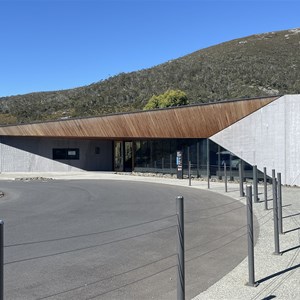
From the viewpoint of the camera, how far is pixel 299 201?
15398 millimetres

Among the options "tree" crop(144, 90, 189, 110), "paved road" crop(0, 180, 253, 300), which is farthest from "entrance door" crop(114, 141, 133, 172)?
"paved road" crop(0, 180, 253, 300)

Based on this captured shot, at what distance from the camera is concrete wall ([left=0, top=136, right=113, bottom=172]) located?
1485 inches

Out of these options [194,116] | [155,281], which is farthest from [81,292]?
[194,116]

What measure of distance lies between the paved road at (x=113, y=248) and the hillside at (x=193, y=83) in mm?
39704

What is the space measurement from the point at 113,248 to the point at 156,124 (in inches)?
866

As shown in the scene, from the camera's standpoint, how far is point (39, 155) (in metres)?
38.3

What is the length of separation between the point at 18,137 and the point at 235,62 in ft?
126

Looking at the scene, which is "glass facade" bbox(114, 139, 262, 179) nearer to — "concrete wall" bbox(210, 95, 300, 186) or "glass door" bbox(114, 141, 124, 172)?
"glass door" bbox(114, 141, 124, 172)

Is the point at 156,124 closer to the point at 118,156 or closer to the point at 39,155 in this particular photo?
the point at 118,156

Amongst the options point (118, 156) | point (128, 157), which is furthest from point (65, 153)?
point (128, 157)

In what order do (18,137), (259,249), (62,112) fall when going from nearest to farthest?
(259,249) → (18,137) → (62,112)

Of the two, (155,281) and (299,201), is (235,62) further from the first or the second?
(155,281)

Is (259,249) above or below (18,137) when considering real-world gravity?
below

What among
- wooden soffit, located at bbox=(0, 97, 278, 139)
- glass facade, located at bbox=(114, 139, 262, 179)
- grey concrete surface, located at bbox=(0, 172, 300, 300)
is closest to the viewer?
grey concrete surface, located at bbox=(0, 172, 300, 300)
